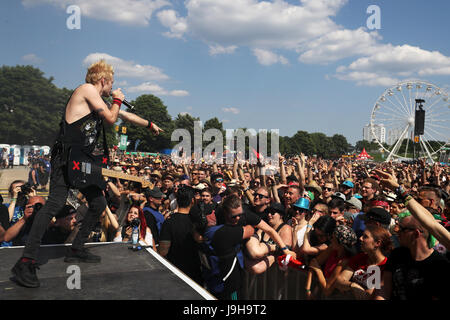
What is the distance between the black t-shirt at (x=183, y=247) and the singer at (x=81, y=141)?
961mm

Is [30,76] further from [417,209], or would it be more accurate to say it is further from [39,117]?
[417,209]

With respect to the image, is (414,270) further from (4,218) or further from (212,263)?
(4,218)

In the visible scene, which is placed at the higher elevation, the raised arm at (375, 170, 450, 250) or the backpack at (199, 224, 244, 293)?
the raised arm at (375, 170, 450, 250)

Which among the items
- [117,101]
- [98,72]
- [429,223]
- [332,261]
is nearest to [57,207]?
[117,101]

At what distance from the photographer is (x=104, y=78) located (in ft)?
10.7

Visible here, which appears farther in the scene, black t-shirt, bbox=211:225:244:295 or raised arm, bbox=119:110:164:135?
raised arm, bbox=119:110:164:135

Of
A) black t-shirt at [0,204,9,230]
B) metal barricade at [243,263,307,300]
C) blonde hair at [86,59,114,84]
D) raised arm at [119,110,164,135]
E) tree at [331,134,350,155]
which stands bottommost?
metal barricade at [243,263,307,300]

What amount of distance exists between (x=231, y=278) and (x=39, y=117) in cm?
7140

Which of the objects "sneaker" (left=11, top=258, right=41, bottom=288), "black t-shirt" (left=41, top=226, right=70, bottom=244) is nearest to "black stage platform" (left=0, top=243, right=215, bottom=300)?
"sneaker" (left=11, top=258, right=41, bottom=288)

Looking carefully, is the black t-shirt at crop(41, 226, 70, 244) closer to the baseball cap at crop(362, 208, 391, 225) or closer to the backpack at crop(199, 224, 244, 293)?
the backpack at crop(199, 224, 244, 293)

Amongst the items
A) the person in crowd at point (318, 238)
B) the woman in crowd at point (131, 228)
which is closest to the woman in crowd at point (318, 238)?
the person in crowd at point (318, 238)

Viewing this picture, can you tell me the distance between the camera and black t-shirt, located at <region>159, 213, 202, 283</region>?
3.96 m

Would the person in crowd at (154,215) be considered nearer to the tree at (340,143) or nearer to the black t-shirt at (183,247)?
the black t-shirt at (183,247)

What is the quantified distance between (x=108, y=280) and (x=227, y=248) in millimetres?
1206
